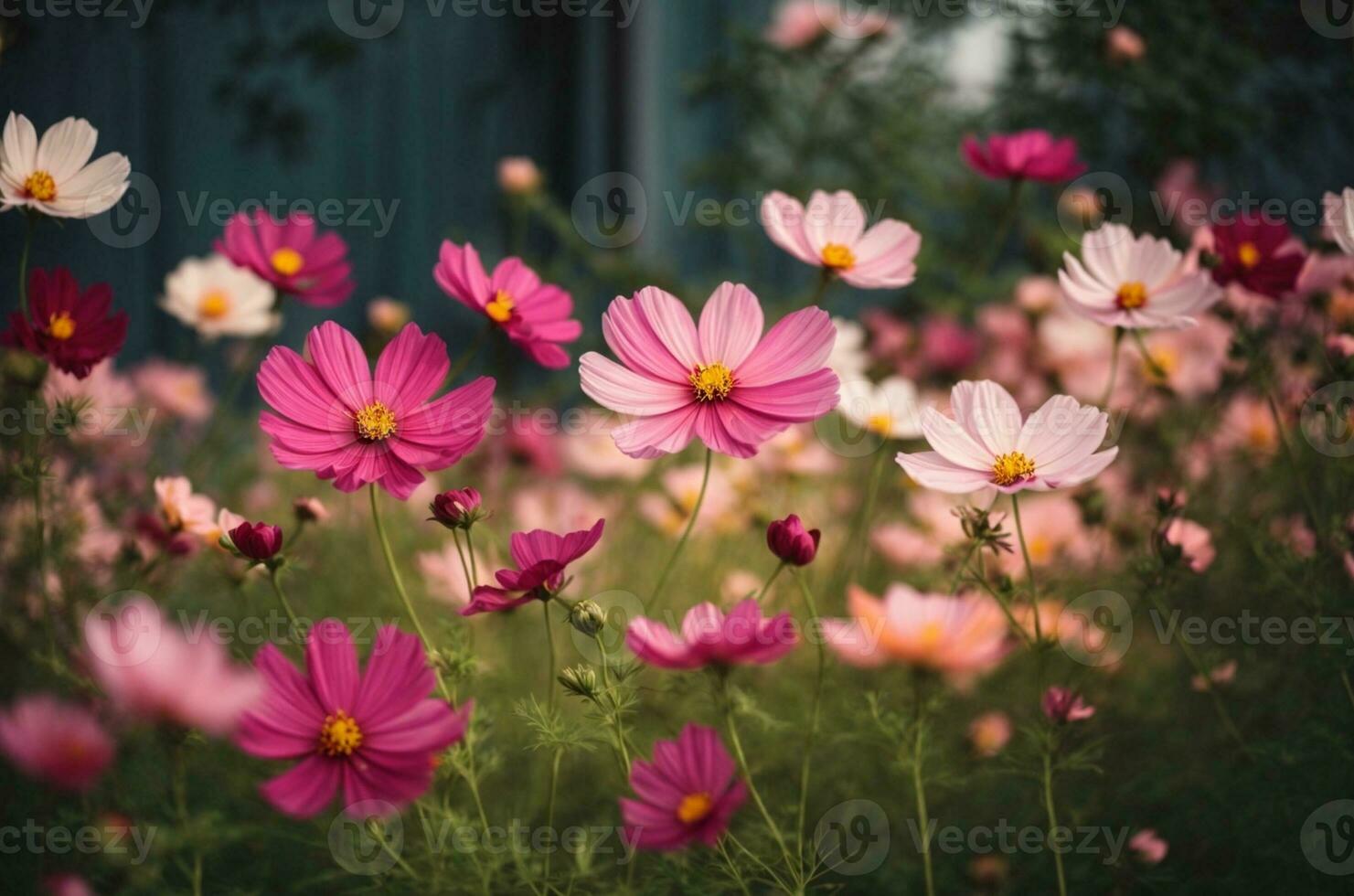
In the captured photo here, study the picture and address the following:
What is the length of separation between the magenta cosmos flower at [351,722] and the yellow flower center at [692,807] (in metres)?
0.13

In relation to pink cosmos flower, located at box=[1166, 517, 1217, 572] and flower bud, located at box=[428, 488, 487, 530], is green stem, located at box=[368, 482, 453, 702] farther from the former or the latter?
pink cosmos flower, located at box=[1166, 517, 1217, 572]

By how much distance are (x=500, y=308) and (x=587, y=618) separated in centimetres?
22

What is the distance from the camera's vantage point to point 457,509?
1.86 feet

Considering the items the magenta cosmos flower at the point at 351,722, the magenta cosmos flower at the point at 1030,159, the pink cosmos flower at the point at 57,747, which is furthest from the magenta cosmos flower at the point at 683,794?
the magenta cosmos flower at the point at 1030,159

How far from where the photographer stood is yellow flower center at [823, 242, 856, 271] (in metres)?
0.71

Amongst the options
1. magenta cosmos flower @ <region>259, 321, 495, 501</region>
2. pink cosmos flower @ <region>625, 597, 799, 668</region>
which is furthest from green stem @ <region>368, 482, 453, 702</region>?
pink cosmos flower @ <region>625, 597, 799, 668</region>

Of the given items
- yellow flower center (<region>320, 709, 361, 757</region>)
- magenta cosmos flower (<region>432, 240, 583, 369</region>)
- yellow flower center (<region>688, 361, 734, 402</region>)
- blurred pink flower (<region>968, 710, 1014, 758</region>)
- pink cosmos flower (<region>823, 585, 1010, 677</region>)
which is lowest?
blurred pink flower (<region>968, 710, 1014, 758</region>)

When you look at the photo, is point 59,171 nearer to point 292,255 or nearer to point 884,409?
point 292,255

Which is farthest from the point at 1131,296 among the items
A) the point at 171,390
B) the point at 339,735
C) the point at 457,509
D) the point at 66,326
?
the point at 171,390

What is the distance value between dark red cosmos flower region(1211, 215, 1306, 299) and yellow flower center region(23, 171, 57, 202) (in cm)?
85

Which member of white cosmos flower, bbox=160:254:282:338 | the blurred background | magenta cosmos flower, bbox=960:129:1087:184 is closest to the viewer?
magenta cosmos flower, bbox=960:129:1087:184

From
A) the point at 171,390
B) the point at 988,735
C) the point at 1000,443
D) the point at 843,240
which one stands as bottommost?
the point at 988,735

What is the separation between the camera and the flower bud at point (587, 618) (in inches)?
22.2

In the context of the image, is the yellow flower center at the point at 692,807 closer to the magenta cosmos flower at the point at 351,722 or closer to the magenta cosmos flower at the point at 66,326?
the magenta cosmos flower at the point at 351,722
